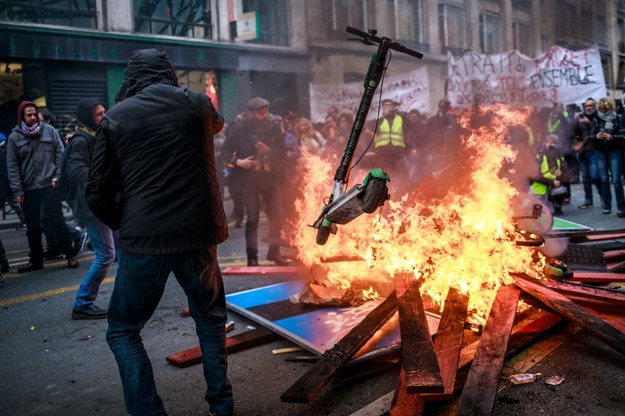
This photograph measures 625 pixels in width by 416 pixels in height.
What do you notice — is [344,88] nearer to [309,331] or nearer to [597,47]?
[597,47]

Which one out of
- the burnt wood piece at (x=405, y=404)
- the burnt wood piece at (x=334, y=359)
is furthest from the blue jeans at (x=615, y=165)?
the burnt wood piece at (x=405, y=404)

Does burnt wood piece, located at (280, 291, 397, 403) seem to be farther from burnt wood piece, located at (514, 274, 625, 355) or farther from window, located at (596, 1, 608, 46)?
window, located at (596, 1, 608, 46)

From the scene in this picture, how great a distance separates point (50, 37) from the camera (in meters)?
14.0

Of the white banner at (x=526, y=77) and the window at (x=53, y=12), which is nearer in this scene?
the window at (x=53, y=12)

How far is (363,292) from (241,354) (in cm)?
128

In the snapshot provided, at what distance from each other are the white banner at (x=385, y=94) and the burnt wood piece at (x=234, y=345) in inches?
430

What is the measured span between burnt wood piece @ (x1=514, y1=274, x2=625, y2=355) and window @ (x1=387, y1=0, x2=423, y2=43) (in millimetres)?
14218

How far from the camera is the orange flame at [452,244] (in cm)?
448

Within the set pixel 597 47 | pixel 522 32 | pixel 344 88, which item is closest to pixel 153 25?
pixel 344 88

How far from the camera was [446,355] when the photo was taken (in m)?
3.38

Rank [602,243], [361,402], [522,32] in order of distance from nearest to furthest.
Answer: [361,402], [602,243], [522,32]

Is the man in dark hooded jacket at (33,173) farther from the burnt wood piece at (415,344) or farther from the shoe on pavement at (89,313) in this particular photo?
the burnt wood piece at (415,344)

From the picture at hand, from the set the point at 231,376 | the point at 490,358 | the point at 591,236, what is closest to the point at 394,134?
the point at 591,236

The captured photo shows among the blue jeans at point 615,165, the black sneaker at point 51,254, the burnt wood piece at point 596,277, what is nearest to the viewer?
the burnt wood piece at point 596,277
